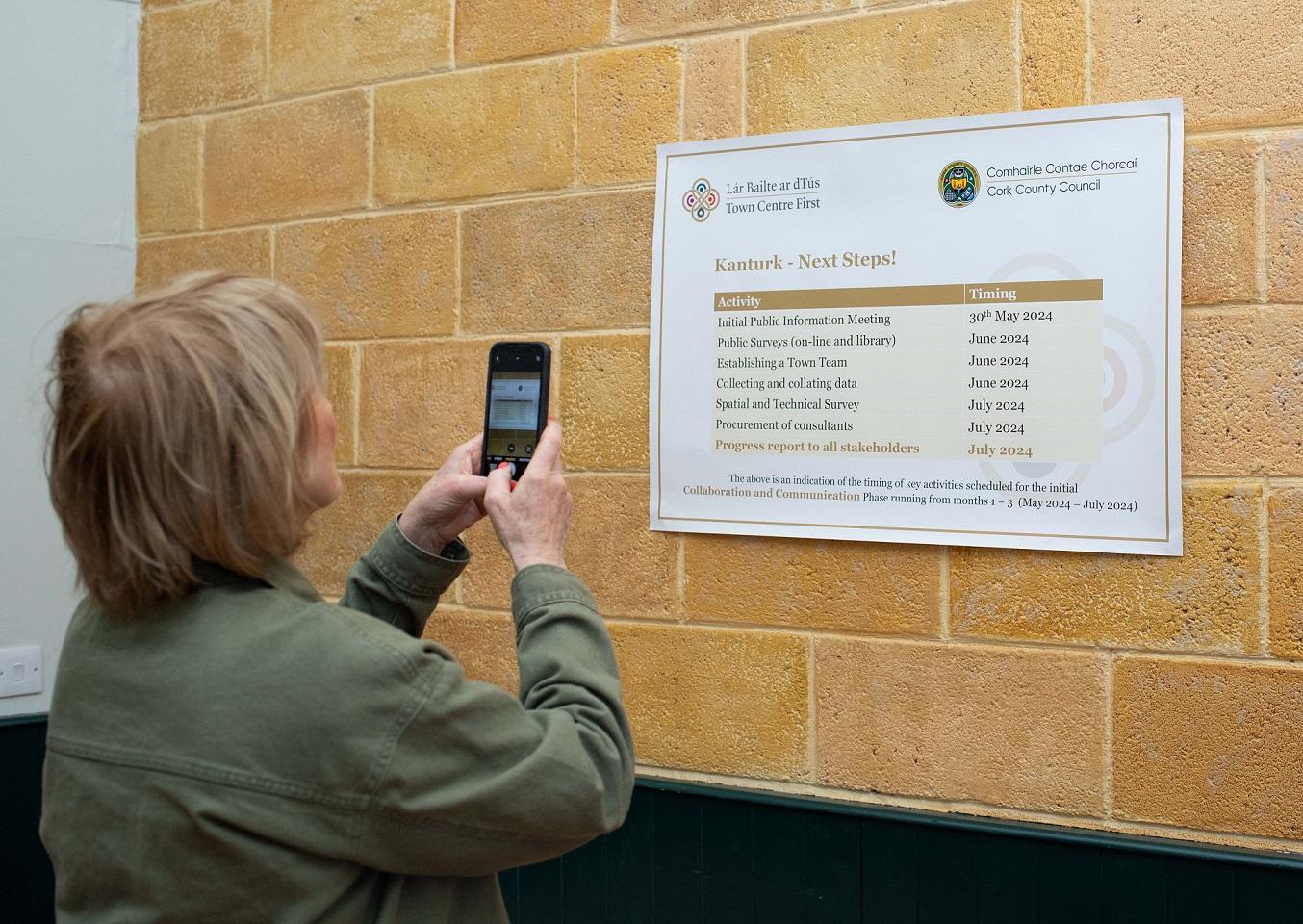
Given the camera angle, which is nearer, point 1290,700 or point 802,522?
point 1290,700

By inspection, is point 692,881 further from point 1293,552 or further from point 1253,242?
point 1253,242

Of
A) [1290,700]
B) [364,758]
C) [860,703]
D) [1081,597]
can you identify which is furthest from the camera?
[860,703]

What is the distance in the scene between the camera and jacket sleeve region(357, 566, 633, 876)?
101cm

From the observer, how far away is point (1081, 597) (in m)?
1.86

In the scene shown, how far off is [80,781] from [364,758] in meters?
0.28

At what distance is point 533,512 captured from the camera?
1283 millimetres

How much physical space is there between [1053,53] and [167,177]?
203 centimetres

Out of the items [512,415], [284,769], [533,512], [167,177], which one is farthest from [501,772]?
[167,177]

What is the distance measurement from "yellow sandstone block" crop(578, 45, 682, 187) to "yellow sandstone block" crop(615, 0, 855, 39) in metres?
0.04

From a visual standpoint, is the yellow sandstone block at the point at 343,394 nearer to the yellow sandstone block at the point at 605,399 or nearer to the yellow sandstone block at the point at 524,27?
the yellow sandstone block at the point at 605,399

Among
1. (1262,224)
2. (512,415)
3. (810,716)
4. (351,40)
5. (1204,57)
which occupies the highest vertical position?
(351,40)

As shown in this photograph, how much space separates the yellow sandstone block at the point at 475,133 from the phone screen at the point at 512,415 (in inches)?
32.9

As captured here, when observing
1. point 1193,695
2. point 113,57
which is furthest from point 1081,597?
point 113,57

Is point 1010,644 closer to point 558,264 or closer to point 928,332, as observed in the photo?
point 928,332
